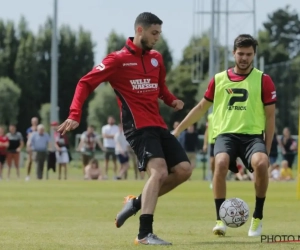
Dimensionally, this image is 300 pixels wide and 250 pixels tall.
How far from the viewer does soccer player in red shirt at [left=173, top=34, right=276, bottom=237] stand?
10859 mm

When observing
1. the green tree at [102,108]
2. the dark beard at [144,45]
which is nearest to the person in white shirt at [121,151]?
the dark beard at [144,45]

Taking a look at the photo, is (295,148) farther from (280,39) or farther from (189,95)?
(280,39)

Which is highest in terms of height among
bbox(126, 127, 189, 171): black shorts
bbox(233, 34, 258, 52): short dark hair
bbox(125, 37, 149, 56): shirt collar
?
bbox(233, 34, 258, 52): short dark hair

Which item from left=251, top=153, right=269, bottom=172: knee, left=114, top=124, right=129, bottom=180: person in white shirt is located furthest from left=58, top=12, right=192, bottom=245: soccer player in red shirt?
left=114, top=124, right=129, bottom=180: person in white shirt

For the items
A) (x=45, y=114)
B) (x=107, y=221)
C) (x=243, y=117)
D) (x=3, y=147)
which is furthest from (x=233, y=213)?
(x=45, y=114)

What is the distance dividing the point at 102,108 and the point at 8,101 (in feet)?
27.4

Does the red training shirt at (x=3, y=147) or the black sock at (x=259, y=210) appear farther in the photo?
the red training shirt at (x=3, y=147)

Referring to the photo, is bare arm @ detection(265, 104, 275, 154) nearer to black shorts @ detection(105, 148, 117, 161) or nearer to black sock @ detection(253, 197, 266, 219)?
black sock @ detection(253, 197, 266, 219)

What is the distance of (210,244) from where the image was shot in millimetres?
9844

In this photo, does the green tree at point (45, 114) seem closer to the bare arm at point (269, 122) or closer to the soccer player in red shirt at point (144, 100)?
the bare arm at point (269, 122)

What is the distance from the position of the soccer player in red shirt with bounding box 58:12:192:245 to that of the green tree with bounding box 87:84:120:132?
251 feet

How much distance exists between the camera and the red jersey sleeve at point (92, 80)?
9.87 m

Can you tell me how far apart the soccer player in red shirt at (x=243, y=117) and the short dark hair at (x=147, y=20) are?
46.6 inches

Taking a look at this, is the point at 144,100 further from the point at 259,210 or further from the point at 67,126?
the point at 259,210
